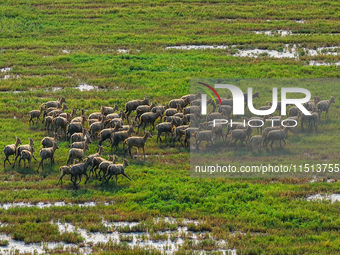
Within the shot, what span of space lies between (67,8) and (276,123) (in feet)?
111

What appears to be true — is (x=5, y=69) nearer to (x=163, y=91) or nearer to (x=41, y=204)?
(x=163, y=91)

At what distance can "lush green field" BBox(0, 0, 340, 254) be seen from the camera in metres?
21.5

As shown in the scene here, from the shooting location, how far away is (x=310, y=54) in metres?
43.8

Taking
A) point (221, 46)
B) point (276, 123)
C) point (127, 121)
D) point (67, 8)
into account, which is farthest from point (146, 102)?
point (67, 8)

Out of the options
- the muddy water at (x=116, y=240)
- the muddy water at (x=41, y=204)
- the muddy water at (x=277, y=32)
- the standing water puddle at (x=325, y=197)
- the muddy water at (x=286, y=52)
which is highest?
the muddy water at (x=277, y=32)

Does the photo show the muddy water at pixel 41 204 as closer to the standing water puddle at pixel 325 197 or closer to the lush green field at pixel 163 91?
the lush green field at pixel 163 91

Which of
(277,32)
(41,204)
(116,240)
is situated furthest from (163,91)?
(116,240)

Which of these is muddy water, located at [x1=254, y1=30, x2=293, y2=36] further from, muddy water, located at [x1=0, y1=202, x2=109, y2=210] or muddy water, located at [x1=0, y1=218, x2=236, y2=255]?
muddy water, located at [x1=0, y1=218, x2=236, y2=255]

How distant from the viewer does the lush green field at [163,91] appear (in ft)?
70.6

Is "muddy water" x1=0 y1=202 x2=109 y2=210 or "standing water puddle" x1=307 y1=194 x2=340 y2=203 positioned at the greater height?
"muddy water" x1=0 y1=202 x2=109 y2=210

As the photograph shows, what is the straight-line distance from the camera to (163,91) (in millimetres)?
36844

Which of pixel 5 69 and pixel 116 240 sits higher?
pixel 5 69

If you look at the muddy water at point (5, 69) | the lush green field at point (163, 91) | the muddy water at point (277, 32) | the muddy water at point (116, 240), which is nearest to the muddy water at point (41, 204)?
the lush green field at point (163, 91)

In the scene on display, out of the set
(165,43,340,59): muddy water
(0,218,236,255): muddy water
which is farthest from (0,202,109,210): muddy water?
(165,43,340,59): muddy water
